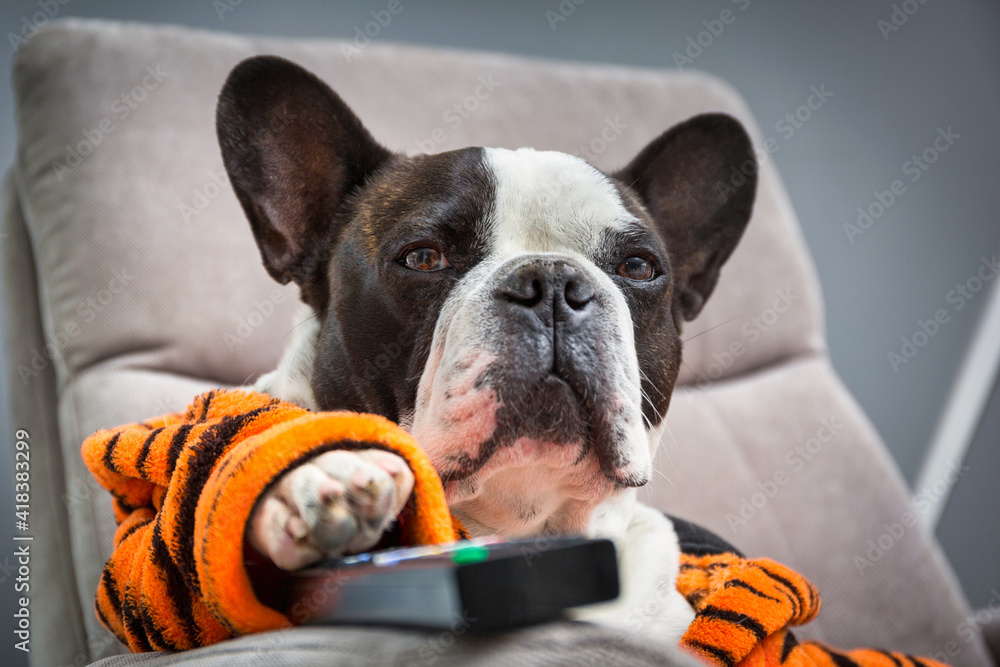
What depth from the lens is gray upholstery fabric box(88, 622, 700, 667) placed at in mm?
445

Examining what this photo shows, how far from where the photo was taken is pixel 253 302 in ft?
3.99

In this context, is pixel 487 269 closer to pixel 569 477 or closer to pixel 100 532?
pixel 569 477


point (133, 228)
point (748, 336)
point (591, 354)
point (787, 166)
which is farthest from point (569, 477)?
point (787, 166)

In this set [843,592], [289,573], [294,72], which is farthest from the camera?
[843,592]

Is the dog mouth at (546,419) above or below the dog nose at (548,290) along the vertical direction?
below

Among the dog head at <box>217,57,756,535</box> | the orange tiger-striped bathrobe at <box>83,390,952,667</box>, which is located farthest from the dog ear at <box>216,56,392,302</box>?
the orange tiger-striped bathrobe at <box>83,390,952,667</box>

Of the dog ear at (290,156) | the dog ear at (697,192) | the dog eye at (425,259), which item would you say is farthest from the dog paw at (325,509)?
the dog ear at (697,192)

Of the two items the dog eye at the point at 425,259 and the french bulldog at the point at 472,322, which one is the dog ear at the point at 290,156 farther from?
the dog eye at the point at 425,259

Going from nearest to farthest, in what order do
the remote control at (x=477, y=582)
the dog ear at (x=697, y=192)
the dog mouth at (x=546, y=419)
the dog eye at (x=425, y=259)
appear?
A: 1. the remote control at (x=477, y=582)
2. the dog mouth at (x=546, y=419)
3. the dog eye at (x=425, y=259)
4. the dog ear at (x=697, y=192)

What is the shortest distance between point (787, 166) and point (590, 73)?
56cm

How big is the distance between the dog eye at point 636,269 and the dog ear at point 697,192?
19cm

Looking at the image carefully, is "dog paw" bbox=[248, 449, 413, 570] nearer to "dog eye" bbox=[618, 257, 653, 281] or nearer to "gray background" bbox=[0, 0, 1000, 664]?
"dog eye" bbox=[618, 257, 653, 281]

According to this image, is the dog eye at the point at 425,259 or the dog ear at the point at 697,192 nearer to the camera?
the dog eye at the point at 425,259

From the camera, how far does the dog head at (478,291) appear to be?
2.28ft
